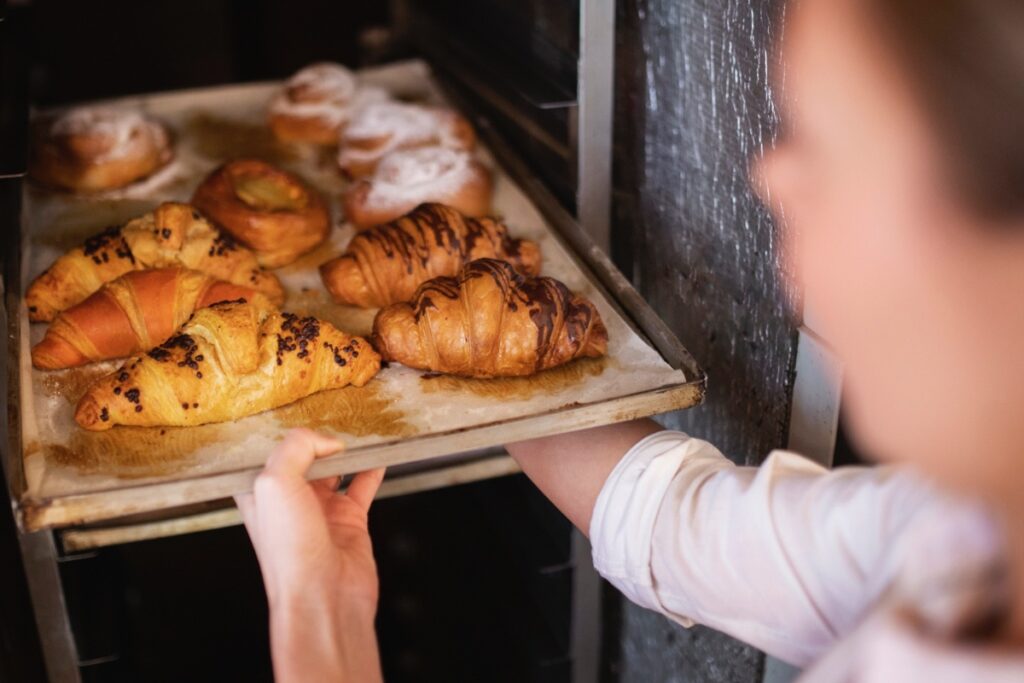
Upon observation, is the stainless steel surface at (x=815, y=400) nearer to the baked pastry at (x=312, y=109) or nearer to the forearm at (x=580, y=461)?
the forearm at (x=580, y=461)

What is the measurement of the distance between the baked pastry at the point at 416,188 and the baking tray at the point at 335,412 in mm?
108

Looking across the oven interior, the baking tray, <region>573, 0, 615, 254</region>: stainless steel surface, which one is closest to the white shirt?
the baking tray

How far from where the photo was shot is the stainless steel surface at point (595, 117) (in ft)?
4.78

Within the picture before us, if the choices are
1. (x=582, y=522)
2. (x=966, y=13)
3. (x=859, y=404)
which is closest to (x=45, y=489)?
(x=582, y=522)

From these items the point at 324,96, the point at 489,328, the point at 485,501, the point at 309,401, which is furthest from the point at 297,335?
the point at 485,501

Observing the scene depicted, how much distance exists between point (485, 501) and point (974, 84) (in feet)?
5.10

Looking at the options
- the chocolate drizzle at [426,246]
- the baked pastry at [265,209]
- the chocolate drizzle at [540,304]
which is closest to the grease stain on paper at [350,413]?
the chocolate drizzle at [540,304]

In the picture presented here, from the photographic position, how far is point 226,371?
116 centimetres

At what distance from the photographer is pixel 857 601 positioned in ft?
2.77

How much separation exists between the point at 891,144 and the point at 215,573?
72.9 inches

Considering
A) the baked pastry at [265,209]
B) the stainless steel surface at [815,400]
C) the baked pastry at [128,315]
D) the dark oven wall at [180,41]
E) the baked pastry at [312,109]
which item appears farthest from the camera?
the dark oven wall at [180,41]

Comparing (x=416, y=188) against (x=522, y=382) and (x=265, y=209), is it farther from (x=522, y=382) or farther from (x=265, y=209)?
(x=522, y=382)

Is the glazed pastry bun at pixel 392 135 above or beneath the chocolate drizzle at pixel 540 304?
above

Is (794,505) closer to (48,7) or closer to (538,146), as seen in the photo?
(538,146)
